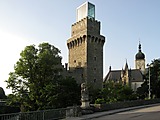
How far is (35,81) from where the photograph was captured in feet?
112

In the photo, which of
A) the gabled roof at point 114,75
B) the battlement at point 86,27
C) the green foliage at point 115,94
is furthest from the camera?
the gabled roof at point 114,75

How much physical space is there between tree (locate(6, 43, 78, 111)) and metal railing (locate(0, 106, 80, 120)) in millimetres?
13804

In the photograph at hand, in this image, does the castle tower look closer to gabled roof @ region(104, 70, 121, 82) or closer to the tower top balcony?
gabled roof @ region(104, 70, 121, 82)

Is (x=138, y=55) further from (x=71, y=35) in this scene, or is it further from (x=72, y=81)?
(x=72, y=81)

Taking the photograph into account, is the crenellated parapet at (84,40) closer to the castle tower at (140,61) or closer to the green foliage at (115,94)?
the green foliage at (115,94)

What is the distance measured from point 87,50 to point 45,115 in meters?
40.6

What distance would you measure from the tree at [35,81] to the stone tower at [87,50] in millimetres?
19082

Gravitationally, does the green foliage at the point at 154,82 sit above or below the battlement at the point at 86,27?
below

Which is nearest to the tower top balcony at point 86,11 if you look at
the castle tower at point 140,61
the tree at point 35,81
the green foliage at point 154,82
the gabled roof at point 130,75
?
the green foliage at point 154,82

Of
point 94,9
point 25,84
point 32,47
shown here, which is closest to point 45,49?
point 32,47

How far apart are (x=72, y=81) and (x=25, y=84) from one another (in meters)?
8.86

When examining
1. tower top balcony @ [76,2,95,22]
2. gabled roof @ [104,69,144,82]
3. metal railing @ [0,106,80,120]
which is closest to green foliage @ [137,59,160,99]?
tower top balcony @ [76,2,95,22]

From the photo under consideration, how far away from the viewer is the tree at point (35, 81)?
3256cm

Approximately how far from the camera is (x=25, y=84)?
34.1 meters
